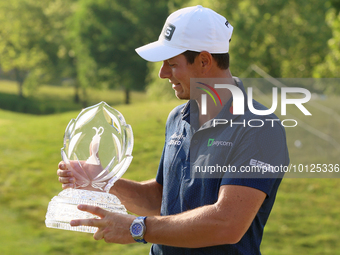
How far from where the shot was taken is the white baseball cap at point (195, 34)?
2.08 metres

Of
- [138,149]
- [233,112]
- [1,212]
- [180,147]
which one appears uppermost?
[233,112]

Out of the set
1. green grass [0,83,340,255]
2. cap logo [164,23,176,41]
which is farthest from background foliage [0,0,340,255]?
cap logo [164,23,176,41]

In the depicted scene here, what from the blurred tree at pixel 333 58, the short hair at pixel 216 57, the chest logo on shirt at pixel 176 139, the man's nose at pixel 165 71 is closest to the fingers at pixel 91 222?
the chest logo on shirt at pixel 176 139

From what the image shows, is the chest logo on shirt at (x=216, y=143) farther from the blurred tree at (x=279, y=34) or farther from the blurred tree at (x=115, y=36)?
the blurred tree at (x=115, y=36)

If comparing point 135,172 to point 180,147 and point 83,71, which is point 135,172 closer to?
point 180,147

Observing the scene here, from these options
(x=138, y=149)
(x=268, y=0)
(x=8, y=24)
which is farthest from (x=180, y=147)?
(x=8, y=24)

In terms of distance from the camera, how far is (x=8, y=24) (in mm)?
37625

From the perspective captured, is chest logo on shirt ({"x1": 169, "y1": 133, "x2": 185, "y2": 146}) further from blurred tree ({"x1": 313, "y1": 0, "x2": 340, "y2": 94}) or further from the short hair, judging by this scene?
blurred tree ({"x1": 313, "y1": 0, "x2": 340, "y2": 94})

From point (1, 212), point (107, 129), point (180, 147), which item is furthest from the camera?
point (1, 212)

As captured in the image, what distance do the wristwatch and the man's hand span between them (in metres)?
0.02

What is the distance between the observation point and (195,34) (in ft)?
6.88

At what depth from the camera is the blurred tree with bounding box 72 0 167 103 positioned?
33406mm

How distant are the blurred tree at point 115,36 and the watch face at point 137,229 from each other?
32.4m

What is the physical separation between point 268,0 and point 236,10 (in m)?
2.39
